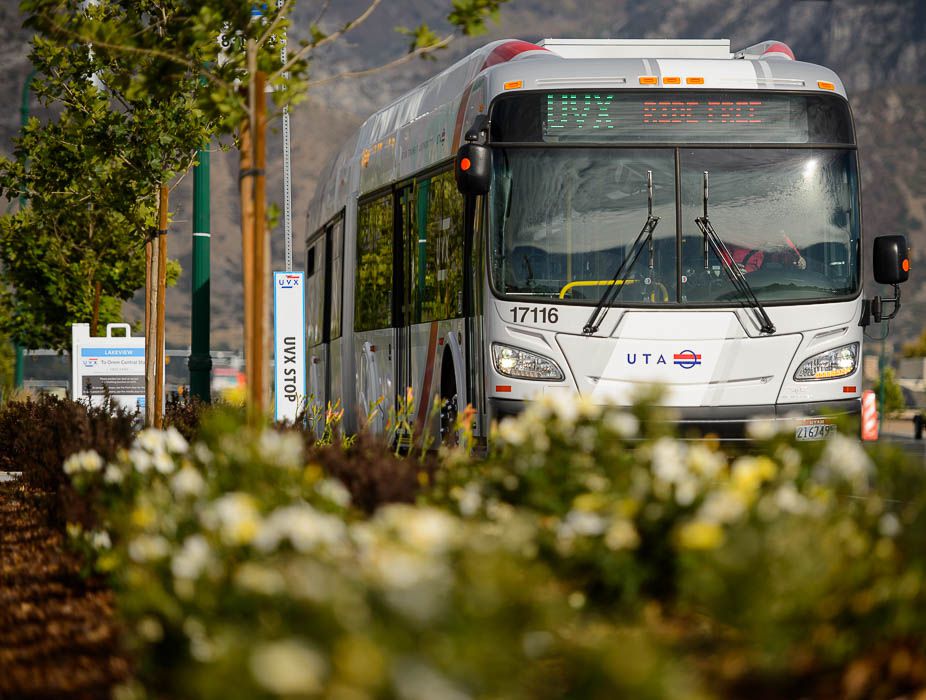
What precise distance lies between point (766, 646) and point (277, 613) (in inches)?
45.6

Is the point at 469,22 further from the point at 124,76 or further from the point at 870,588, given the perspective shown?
the point at 870,588

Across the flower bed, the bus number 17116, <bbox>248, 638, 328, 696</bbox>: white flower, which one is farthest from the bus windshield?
<bbox>248, 638, 328, 696</bbox>: white flower

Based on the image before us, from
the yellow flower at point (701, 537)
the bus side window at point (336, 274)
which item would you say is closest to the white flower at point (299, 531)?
the yellow flower at point (701, 537)

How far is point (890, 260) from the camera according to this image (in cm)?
1265

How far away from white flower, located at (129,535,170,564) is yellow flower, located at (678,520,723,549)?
1.51 m

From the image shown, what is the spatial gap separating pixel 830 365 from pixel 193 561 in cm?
875

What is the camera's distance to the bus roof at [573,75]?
12.6 m

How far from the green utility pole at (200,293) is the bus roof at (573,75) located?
4204 mm

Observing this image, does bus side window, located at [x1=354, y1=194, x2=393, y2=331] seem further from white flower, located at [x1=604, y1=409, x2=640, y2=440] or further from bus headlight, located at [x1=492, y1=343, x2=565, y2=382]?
white flower, located at [x1=604, y1=409, x2=640, y2=440]

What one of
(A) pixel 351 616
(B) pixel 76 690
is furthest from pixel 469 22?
(A) pixel 351 616

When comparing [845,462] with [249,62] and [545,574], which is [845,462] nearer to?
[545,574]

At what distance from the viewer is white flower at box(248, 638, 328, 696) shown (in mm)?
2791

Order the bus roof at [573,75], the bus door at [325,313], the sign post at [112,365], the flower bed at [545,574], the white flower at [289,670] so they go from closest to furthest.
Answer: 1. the white flower at [289,670]
2. the flower bed at [545,574]
3. the bus roof at [573,75]
4. the bus door at [325,313]
5. the sign post at [112,365]

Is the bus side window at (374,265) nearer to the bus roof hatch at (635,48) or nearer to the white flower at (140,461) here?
the bus roof hatch at (635,48)
